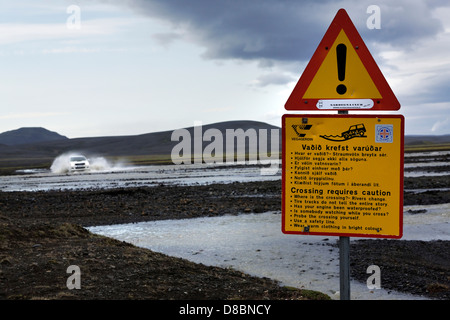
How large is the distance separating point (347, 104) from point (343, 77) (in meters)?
0.25

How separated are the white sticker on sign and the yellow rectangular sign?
0.36 ft

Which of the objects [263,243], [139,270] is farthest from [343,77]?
[263,243]

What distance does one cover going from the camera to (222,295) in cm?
613

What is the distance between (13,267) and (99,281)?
1.57 m

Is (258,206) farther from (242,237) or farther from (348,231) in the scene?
(348,231)

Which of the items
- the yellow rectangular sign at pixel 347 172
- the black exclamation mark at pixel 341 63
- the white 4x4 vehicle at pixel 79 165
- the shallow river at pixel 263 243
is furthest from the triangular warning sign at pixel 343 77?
the white 4x4 vehicle at pixel 79 165

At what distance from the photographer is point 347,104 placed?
4.21 m

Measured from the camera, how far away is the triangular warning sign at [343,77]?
4.19 metres

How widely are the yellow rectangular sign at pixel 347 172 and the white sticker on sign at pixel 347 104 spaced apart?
4.4 inches

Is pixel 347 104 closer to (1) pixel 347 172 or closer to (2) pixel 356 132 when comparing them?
(2) pixel 356 132

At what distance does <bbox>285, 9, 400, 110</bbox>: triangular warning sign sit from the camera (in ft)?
13.7

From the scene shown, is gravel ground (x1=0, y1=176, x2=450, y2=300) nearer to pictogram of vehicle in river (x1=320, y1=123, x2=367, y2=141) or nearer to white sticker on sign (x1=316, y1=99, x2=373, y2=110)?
pictogram of vehicle in river (x1=320, y1=123, x2=367, y2=141)

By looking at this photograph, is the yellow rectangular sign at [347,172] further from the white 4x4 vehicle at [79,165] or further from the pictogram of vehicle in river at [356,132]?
the white 4x4 vehicle at [79,165]
